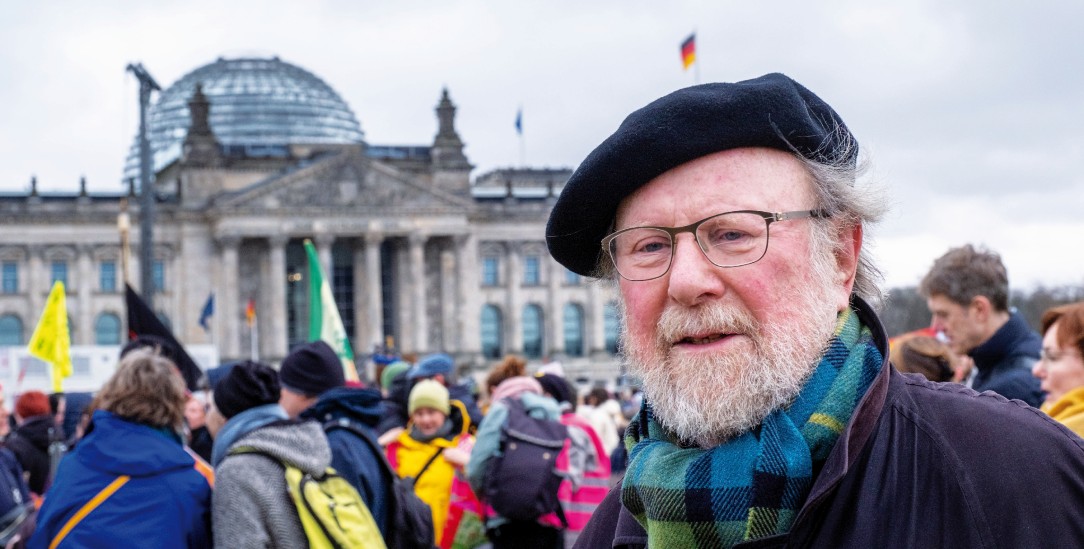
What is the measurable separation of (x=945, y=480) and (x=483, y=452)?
18.8ft

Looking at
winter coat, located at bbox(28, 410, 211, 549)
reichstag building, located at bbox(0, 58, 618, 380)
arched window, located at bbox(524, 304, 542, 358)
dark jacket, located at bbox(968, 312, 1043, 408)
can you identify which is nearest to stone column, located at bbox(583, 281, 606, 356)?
reichstag building, located at bbox(0, 58, 618, 380)

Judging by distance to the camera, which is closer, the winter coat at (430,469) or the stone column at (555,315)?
the winter coat at (430,469)

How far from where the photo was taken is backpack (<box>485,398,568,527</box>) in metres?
7.62

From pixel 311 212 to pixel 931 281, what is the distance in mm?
54593

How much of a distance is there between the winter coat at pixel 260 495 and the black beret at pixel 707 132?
3300 millimetres

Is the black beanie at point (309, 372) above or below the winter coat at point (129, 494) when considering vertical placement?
above

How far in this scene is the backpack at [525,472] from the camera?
762 cm

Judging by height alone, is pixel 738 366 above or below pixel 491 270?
A: below

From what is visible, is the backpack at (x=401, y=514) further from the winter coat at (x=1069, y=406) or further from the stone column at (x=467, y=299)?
the stone column at (x=467, y=299)

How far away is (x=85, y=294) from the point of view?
5919cm

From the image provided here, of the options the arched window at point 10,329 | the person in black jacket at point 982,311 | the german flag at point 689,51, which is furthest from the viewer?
the arched window at point 10,329

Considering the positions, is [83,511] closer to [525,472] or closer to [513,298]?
[525,472]

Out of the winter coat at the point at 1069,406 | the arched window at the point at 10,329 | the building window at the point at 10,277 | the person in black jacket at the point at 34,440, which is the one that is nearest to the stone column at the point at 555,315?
the arched window at the point at 10,329

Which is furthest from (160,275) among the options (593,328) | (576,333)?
(593,328)
